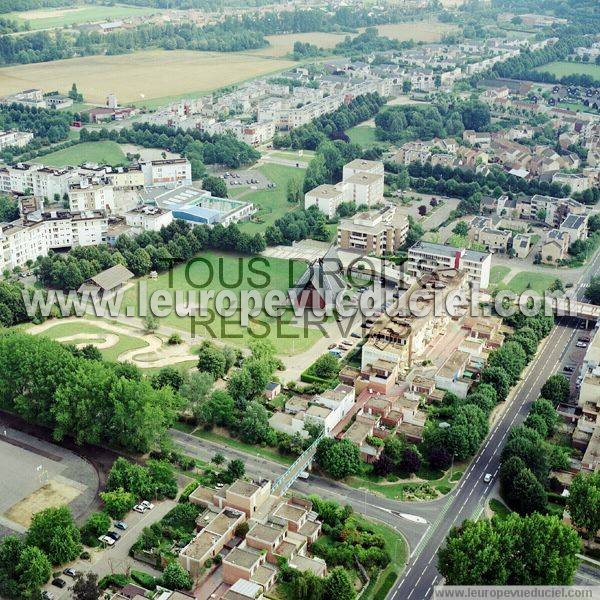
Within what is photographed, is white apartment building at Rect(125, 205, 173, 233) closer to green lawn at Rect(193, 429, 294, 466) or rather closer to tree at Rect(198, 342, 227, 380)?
tree at Rect(198, 342, 227, 380)

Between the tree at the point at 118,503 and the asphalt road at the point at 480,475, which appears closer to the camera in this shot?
the asphalt road at the point at 480,475

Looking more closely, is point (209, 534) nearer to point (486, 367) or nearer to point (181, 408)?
→ point (181, 408)

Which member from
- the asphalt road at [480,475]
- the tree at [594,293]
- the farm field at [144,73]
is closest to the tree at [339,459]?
the asphalt road at [480,475]

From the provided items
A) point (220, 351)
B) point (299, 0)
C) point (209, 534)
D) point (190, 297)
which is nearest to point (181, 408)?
point (220, 351)

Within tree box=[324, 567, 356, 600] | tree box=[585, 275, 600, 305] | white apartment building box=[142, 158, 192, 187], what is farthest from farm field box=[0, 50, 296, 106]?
tree box=[324, 567, 356, 600]

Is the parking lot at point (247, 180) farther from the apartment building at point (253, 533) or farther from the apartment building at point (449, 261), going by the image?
the apartment building at point (253, 533)

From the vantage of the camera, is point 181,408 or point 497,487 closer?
point 497,487
